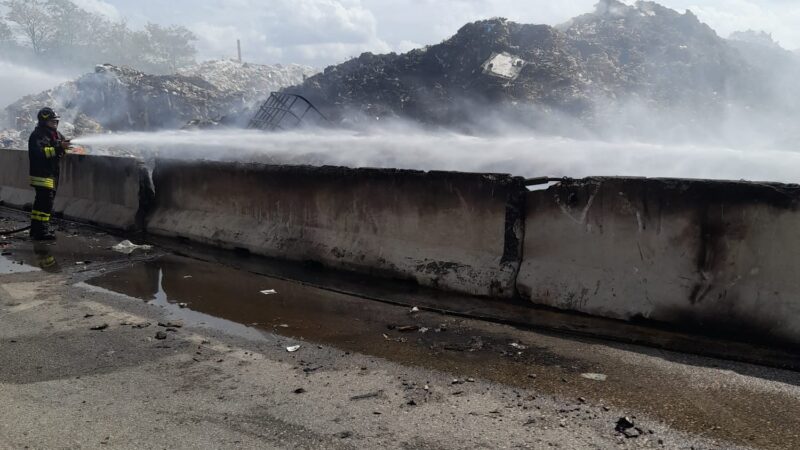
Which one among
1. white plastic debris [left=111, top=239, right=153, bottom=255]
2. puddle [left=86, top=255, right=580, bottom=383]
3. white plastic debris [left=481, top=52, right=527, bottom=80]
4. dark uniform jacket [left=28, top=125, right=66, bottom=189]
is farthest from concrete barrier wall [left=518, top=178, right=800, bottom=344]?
white plastic debris [left=481, top=52, right=527, bottom=80]

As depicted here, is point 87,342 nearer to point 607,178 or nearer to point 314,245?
point 314,245

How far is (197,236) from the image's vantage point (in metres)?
7.67

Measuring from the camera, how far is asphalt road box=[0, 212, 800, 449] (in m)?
2.72

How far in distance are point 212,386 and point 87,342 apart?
4.38 ft

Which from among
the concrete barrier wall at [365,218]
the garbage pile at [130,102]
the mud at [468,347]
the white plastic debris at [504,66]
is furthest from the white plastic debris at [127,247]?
the garbage pile at [130,102]

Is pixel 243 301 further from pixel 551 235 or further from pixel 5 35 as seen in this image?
pixel 5 35

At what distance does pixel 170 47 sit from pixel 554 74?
43585 millimetres

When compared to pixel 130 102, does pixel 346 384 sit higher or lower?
lower

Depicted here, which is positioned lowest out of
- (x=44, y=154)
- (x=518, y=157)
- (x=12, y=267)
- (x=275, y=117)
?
(x=12, y=267)

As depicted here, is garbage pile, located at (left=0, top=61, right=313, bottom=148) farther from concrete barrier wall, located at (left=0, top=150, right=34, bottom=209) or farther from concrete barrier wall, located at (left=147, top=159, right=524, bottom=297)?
concrete barrier wall, located at (left=147, top=159, right=524, bottom=297)

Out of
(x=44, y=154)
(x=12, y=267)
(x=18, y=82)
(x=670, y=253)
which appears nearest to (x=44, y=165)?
(x=44, y=154)

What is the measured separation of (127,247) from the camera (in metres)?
7.46

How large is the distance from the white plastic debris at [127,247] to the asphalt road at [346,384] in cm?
234

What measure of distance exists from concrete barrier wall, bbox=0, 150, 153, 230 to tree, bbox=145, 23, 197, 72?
45.1 meters
